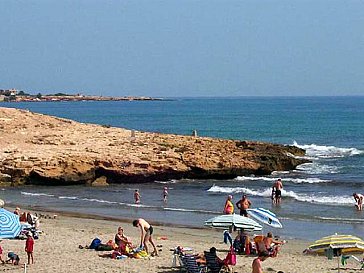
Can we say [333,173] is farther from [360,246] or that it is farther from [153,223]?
[360,246]

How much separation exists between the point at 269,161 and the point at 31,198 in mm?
17139

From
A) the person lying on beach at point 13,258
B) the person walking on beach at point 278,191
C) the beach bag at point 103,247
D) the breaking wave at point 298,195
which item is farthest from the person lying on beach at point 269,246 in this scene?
the breaking wave at point 298,195

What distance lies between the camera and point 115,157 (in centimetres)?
4050

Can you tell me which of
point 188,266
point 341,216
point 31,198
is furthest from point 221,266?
point 31,198

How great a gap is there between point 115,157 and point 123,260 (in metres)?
21.7

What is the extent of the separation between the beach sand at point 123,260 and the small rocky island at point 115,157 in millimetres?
12918

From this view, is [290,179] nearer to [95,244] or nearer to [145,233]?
[95,244]

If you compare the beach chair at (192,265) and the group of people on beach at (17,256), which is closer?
the beach chair at (192,265)

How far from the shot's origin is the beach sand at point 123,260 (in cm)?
1808

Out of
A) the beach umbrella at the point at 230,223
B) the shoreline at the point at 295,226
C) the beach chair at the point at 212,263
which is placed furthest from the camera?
the shoreline at the point at 295,226

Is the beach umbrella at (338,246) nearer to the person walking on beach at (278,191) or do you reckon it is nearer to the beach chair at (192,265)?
the beach chair at (192,265)

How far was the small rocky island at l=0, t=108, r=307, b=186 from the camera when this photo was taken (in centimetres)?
3916

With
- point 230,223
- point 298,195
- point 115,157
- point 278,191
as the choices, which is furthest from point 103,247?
point 115,157

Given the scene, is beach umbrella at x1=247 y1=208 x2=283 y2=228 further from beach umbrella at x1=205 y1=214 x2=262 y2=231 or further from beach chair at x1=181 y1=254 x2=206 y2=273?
beach chair at x1=181 y1=254 x2=206 y2=273
